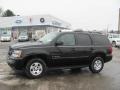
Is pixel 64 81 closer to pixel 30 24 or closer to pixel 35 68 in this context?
pixel 35 68

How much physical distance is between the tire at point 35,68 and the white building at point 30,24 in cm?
4164

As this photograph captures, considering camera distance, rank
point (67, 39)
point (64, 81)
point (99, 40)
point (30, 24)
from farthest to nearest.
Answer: point (30, 24)
point (99, 40)
point (67, 39)
point (64, 81)

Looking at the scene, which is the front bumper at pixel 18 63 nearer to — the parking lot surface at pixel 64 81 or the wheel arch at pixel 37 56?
the wheel arch at pixel 37 56

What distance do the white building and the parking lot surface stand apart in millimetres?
40728

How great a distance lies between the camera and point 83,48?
32.3 feet

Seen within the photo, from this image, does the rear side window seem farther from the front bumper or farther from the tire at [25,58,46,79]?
the front bumper

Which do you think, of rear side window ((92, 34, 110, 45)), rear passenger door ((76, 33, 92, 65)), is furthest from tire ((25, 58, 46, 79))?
rear side window ((92, 34, 110, 45))

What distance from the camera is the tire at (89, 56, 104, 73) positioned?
10.2 metres

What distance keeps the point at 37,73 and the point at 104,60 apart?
11.5ft

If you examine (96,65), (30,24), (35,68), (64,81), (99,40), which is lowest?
(64,81)

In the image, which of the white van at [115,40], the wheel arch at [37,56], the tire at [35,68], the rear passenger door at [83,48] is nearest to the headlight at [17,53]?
the wheel arch at [37,56]

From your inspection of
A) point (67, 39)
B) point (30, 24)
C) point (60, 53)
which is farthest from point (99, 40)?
point (30, 24)

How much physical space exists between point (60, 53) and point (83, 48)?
1.17m

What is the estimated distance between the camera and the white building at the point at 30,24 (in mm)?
50875
